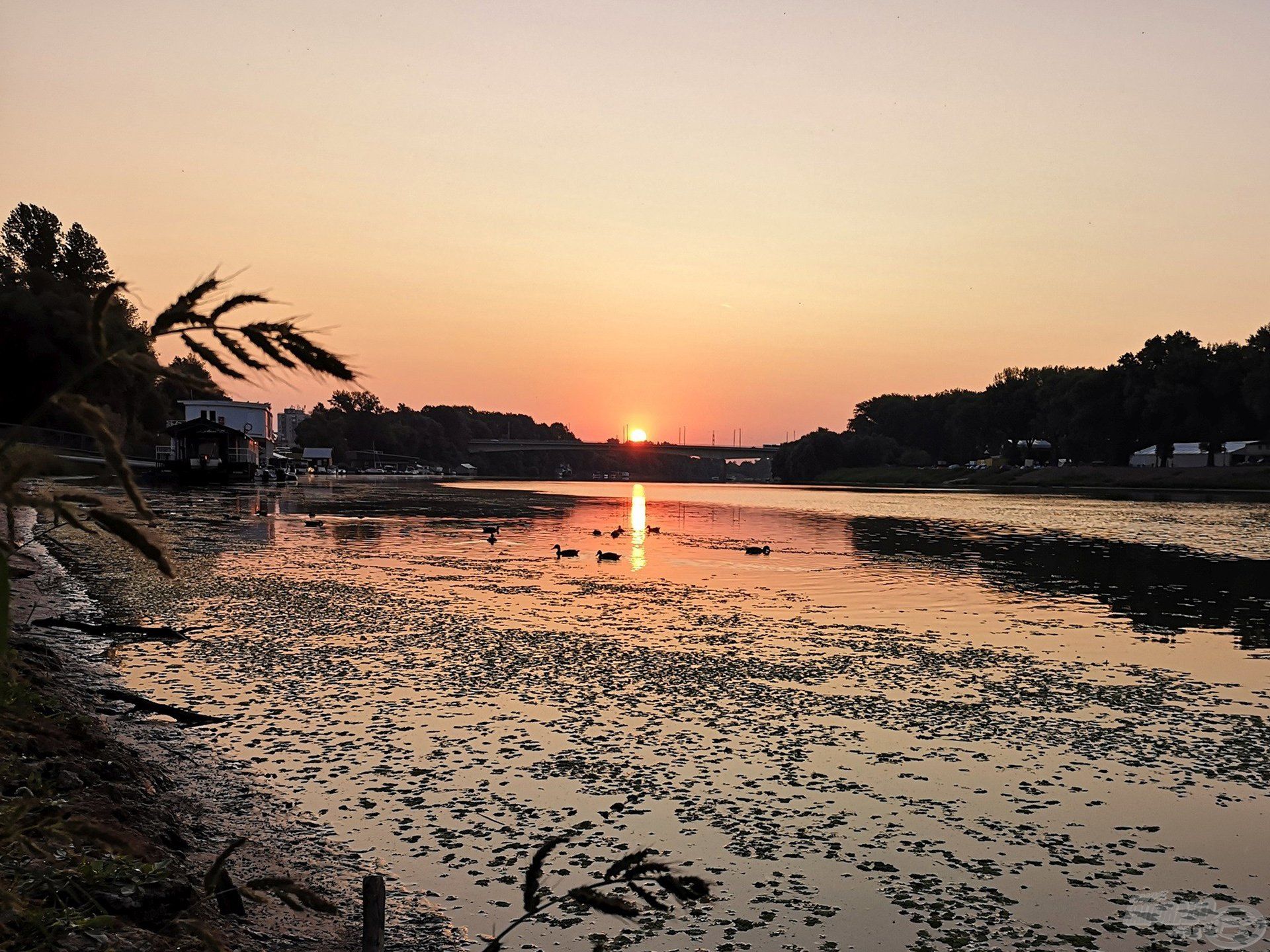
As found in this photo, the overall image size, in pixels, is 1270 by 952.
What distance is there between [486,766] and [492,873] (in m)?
2.70

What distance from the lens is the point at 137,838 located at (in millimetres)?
7363

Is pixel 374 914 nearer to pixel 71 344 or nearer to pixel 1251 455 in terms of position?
pixel 71 344

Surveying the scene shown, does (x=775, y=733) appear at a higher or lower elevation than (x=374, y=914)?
lower

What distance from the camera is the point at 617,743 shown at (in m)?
11.9

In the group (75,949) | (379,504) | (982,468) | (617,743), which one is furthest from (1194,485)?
(75,949)

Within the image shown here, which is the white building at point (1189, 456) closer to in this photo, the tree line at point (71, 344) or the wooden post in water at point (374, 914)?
the tree line at point (71, 344)

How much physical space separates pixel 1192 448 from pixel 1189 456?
248 cm

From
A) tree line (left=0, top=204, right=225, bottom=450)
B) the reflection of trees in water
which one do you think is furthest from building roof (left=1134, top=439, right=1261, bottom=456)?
tree line (left=0, top=204, right=225, bottom=450)

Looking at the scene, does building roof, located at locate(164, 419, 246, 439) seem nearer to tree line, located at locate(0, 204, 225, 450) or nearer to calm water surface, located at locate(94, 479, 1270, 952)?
tree line, located at locate(0, 204, 225, 450)

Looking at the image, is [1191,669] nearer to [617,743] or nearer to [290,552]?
[617,743]

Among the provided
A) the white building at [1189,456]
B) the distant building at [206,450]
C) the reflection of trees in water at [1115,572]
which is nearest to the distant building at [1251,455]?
the white building at [1189,456]

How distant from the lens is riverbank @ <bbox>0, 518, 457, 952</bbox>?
5.09m

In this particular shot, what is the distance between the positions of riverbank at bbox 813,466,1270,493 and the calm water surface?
101465 millimetres

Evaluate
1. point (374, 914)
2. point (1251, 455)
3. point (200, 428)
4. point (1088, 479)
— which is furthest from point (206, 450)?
point (1251, 455)
